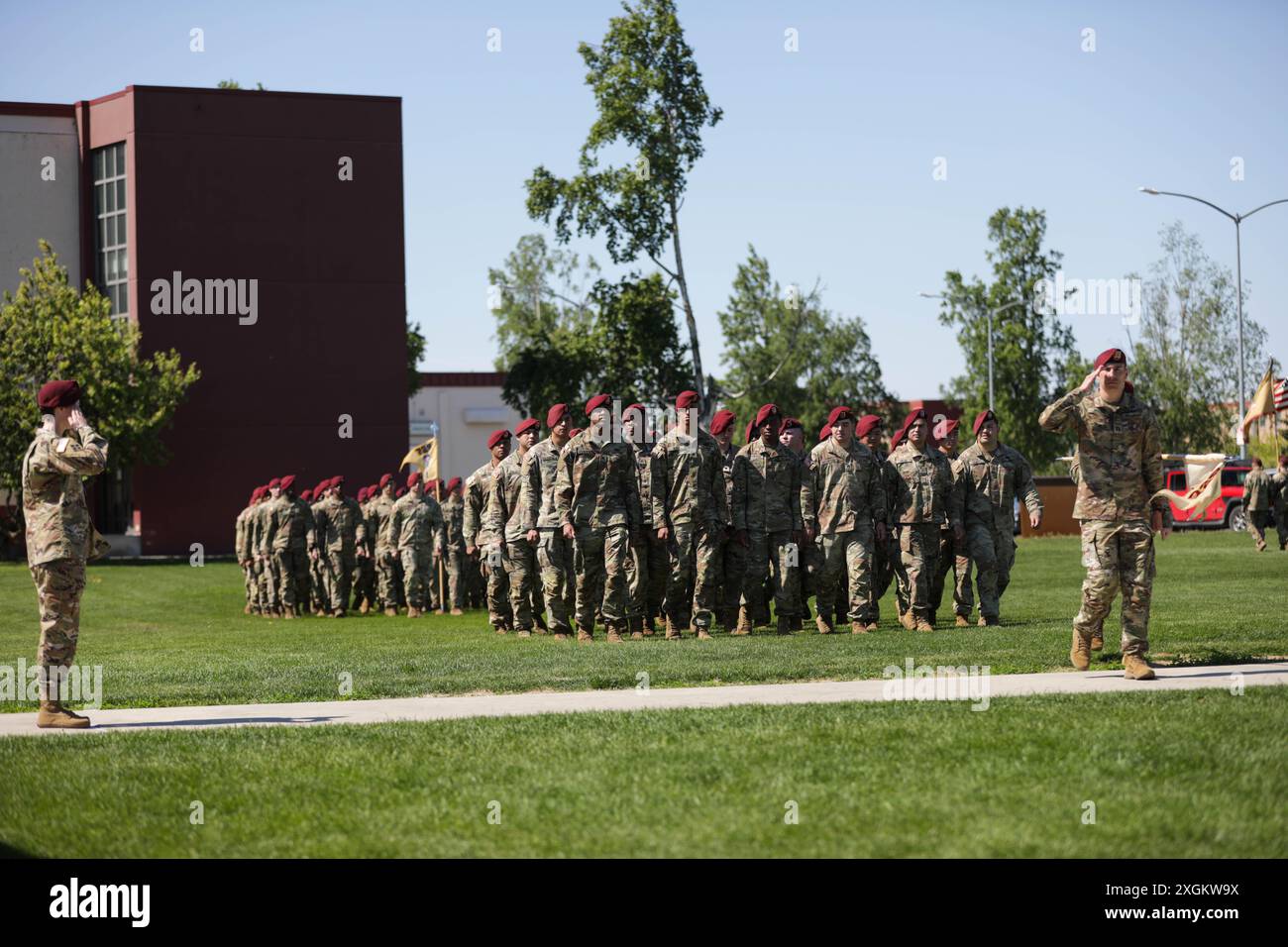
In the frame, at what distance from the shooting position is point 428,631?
785 inches

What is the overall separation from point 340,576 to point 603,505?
1125 centimetres

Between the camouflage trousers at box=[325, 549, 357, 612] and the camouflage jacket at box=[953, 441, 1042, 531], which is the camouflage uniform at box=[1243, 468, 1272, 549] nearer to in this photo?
the camouflage jacket at box=[953, 441, 1042, 531]

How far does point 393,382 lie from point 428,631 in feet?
124

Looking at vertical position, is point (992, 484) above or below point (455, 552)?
above

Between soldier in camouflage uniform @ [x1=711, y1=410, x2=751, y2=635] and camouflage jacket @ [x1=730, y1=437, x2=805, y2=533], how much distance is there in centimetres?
8

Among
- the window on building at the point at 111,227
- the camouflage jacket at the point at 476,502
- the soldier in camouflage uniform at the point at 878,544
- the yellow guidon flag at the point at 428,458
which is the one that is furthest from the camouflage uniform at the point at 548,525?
the window on building at the point at 111,227

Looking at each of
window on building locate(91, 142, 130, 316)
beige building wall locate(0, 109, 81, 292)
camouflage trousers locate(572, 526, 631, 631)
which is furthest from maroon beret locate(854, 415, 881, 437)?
beige building wall locate(0, 109, 81, 292)

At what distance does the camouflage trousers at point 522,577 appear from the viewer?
18125 millimetres

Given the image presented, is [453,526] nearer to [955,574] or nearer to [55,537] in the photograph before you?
[955,574]

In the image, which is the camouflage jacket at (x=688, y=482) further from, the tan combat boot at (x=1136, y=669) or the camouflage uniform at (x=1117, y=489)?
the tan combat boot at (x=1136, y=669)

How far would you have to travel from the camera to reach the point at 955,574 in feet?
57.7

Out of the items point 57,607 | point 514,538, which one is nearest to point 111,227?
point 514,538
